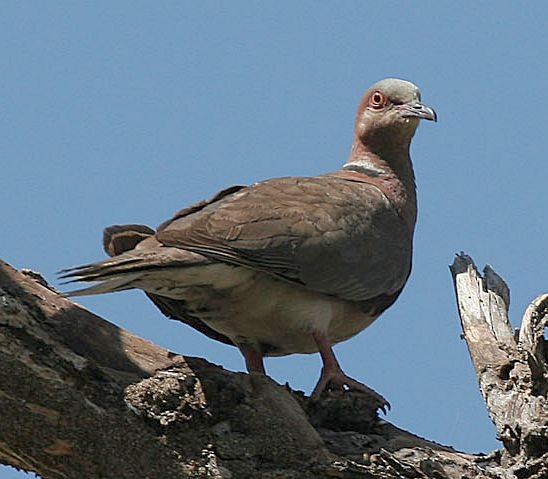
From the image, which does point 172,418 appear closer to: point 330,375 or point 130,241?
point 130,241

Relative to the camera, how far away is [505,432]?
460 centimetres

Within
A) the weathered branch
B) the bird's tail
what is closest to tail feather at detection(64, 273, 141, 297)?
the bird's tail

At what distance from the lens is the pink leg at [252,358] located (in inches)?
233

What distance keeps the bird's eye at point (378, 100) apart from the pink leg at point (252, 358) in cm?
205

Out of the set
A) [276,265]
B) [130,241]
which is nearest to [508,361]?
[276,265]

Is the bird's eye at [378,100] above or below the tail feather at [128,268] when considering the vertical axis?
above

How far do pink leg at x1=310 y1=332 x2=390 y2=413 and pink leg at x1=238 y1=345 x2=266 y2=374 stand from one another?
16.5 inches

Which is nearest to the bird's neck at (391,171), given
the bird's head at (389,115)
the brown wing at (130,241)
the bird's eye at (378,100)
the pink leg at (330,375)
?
the bird's head at (389,115)

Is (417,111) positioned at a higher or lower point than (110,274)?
higher

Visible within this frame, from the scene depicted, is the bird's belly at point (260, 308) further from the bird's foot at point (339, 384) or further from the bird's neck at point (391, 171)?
the bird's neck at point (391, 171)

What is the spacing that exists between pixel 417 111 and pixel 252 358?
1.99m

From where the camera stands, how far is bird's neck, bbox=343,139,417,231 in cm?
671

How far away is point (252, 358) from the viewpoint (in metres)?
5.96

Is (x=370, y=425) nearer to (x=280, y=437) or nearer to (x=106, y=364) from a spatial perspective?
(x=280, y=437)
